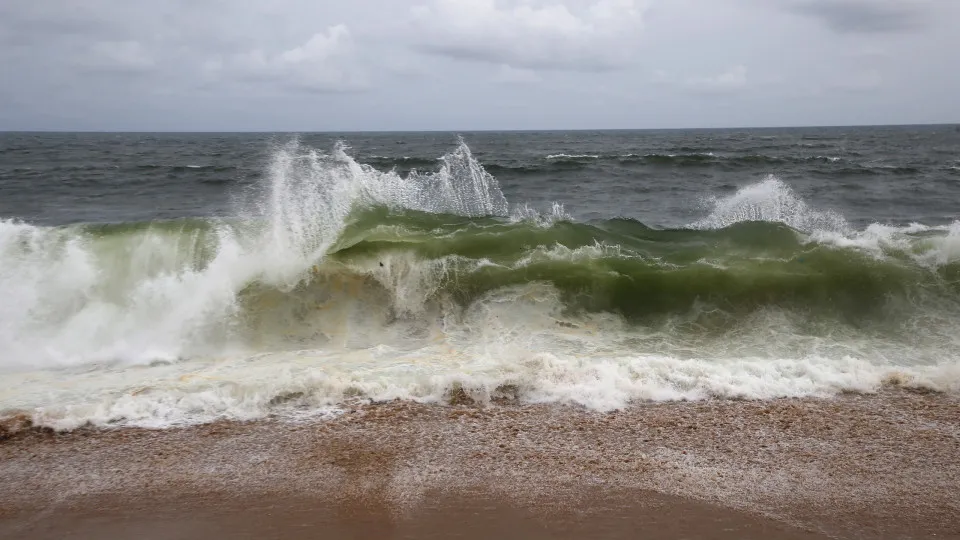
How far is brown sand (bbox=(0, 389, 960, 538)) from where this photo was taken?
309 cm

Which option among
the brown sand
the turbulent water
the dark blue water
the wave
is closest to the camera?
the brown sand

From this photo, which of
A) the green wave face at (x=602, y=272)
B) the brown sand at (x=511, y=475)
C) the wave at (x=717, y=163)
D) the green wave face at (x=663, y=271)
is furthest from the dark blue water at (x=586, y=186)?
the brown sand at (x=511, y=475)

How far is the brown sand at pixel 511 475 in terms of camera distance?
309 centimetres

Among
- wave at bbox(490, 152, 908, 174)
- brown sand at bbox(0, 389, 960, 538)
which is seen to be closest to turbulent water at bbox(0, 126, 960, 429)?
brown sand at bbox(0, 389, 960, 538)

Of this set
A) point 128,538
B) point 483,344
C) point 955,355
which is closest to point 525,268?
point 483,344

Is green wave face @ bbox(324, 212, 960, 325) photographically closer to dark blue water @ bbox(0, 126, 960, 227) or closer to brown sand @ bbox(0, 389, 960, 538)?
brown sand @ bbox(0, 389, 960, 538)

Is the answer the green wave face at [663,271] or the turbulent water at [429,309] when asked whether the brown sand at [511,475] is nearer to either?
the turbulent water at [429,309]

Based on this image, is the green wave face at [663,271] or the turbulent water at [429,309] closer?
the turbulent water at [429,309]

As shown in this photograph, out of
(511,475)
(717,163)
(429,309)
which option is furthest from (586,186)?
(511,475)

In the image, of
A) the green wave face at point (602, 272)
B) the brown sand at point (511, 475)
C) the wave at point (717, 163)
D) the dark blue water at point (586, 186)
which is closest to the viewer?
the brown sand at point (511, 475)

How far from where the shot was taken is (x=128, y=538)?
3002 mm

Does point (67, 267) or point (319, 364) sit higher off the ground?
point (67, 267)

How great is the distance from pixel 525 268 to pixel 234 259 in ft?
10.2

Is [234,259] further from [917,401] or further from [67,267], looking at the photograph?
[917,401]
